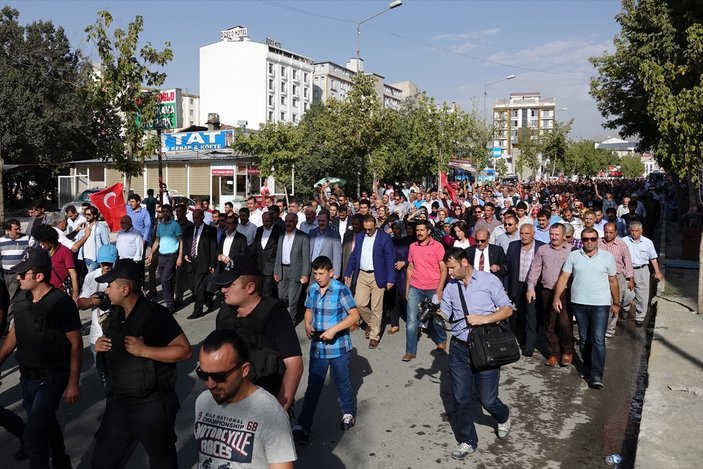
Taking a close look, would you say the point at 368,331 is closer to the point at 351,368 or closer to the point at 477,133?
the point at 351,368

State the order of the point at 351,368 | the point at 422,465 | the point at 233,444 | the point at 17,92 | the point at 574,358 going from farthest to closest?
1. the point at 17,92
2. the point at 574,358
3. the point at 351,368
4. the point at 422,465
5. the point at 233,444

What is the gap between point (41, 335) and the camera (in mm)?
4152

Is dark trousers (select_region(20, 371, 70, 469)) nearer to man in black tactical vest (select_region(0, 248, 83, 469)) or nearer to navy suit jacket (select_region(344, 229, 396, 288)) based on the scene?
man in black tactical vest (select_region(0, 248, 83, 469))

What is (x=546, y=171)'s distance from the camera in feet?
257

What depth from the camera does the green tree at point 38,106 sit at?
33.8 meters

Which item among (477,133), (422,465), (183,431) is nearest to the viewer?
(422,465)

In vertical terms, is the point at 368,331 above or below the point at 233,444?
below

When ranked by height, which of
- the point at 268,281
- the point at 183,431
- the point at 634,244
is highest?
the point at 634,244

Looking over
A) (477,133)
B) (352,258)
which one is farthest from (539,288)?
(477,133)

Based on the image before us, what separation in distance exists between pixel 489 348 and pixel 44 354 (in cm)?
321

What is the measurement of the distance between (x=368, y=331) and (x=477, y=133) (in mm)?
40020

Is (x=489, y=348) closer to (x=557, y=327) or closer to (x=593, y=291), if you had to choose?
(x=593, y=291)

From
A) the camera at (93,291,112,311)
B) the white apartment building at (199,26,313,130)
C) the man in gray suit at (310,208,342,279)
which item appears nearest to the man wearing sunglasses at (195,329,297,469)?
the camera at (93,291,112,311)

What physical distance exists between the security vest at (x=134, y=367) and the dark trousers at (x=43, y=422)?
2.69 feet
